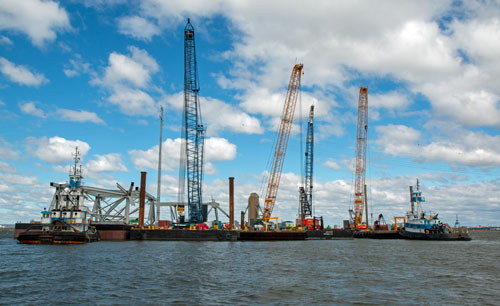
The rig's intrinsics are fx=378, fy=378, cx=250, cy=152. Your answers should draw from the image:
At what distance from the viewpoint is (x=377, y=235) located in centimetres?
13488

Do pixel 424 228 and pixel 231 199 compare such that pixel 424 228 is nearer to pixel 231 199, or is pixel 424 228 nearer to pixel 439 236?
pixel 439 236

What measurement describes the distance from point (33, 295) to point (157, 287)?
8.40 m

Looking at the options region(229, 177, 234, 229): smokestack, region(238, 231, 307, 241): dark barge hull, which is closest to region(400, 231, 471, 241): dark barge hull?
region(238, 231, 307, 241): dark barge hull

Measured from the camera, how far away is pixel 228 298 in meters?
25.8

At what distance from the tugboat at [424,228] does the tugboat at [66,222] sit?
90571 millimetres

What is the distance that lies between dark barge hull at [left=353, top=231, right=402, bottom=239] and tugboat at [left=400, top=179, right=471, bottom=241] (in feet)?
30.5

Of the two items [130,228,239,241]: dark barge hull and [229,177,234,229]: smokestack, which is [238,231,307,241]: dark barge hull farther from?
[130,228,239,241]: dark barge hull

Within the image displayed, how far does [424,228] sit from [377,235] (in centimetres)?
2415

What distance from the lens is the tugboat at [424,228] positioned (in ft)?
366

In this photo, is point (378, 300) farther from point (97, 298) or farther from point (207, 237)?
point (207, 237)

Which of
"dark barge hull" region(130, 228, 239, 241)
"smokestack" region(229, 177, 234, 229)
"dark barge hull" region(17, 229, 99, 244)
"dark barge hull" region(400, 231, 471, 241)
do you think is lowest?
"dark barge hull" region(400, 231, 471, 241)

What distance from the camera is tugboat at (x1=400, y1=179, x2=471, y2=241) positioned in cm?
11144

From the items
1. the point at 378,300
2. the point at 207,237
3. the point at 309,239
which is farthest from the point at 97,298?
the point at 309,239

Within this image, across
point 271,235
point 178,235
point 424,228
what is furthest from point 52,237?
point 424,228
